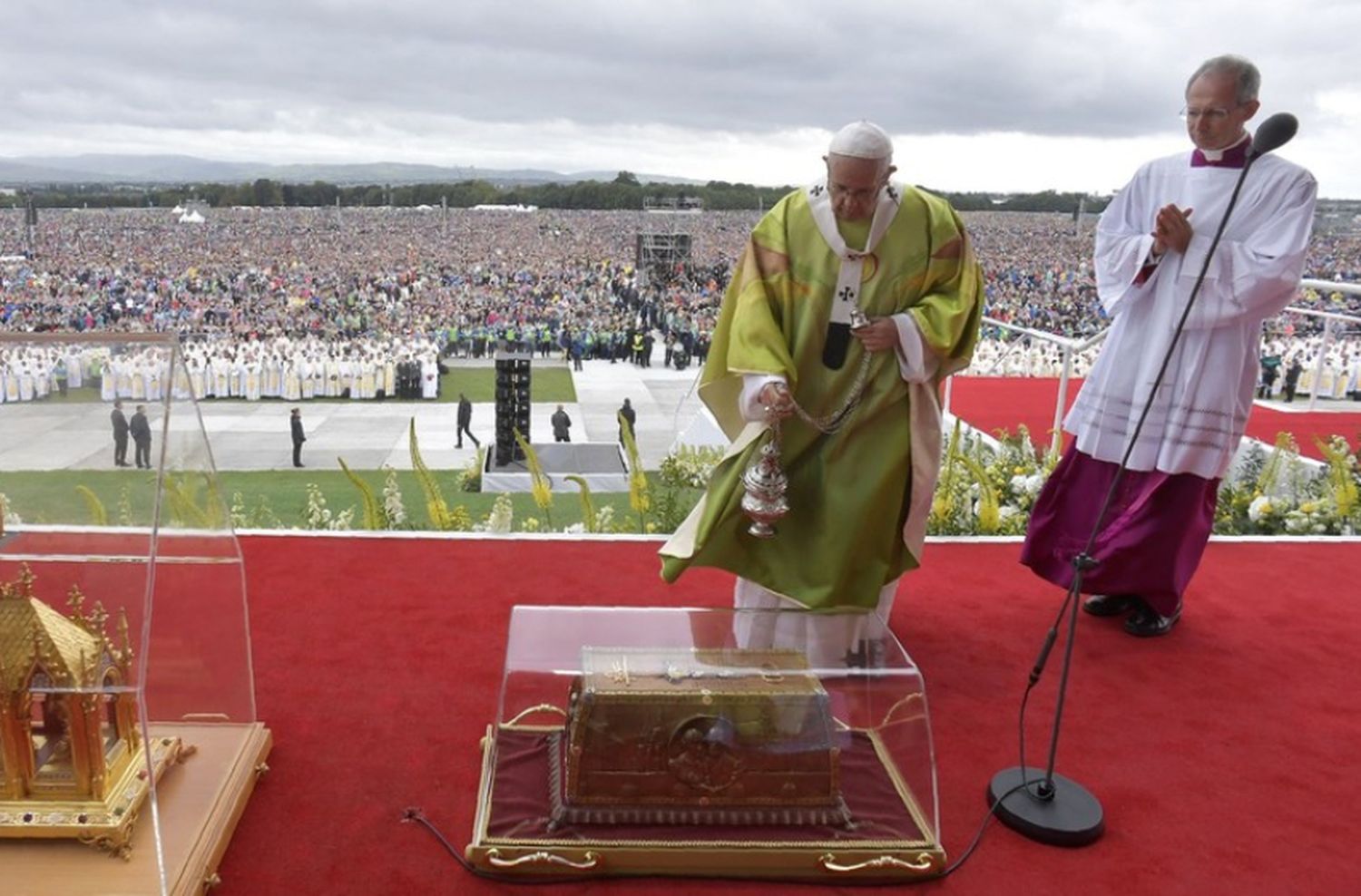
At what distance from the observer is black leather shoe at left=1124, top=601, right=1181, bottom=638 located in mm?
3975

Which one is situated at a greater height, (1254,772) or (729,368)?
(729,368)

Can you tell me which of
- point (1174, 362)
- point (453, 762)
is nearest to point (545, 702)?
point (453, 762)

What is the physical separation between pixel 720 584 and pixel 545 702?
1736 millimetres

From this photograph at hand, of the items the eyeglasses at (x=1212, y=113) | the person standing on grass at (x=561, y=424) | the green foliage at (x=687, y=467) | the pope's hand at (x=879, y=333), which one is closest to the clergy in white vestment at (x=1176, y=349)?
the eyeglasses at (x=1212, y=113)

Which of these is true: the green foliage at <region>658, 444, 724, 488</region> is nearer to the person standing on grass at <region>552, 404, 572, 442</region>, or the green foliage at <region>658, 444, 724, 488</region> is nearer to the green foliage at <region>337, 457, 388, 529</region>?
the green foliage at <region>337, 457, 388, 529</region>

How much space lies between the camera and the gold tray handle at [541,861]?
245 centimetres

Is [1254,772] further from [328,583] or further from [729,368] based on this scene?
[328,583]

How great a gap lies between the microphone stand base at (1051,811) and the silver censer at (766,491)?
95 centimetres

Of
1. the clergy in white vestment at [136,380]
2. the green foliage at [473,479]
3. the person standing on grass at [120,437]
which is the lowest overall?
Result: the green foliage at [473,479]

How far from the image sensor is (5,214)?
25.8 metres

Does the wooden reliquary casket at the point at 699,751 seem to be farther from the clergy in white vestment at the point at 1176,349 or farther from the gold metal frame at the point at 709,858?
the clergy in white vestment at the point at 1176,349

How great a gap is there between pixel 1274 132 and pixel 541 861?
235 centimetres

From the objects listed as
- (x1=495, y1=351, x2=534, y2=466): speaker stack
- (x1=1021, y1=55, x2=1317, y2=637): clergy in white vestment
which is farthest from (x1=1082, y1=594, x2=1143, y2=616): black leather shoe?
(x1=495, y1=351, x2=534, y2=466): speaker stack

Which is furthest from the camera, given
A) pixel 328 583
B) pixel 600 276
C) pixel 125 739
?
pixel 600 276
